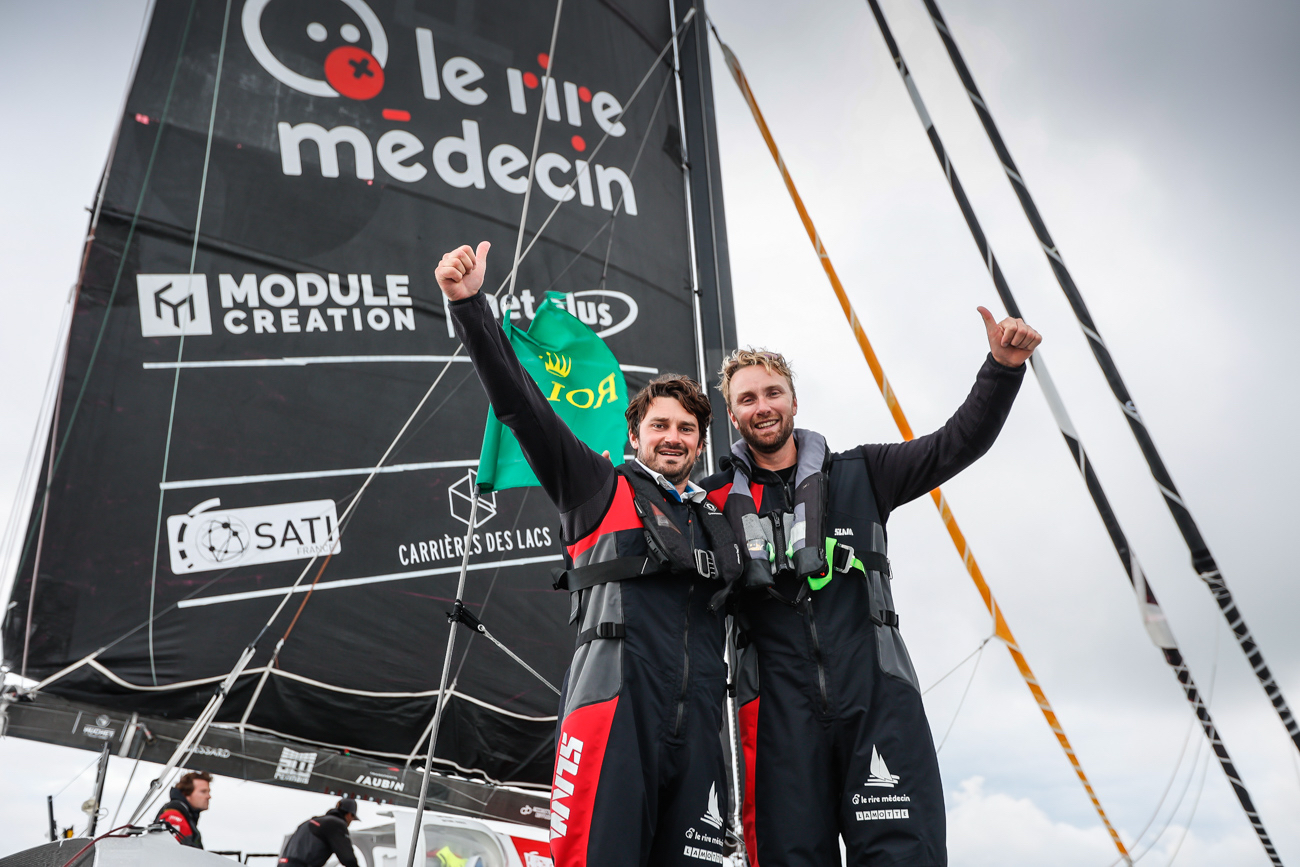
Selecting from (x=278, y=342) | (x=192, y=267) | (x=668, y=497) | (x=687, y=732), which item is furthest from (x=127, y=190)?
(x=687, y=732)

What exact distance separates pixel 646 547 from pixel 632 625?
16cm

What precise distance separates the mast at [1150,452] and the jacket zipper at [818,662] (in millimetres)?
1168

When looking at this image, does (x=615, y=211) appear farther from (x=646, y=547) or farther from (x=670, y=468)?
(x=646, y=547)

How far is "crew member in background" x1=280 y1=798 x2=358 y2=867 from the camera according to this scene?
4.22 m

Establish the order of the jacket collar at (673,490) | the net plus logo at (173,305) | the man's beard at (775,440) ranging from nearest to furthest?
the jacket collar at (673,490) → the man's beard at (775,440) → the net plus logo at (173,305)

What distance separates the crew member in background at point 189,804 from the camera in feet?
12.8

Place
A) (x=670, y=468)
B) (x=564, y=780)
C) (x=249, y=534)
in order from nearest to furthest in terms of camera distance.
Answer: (x=564, y=780)
(x=670, y=468)
(x=249, y=534)

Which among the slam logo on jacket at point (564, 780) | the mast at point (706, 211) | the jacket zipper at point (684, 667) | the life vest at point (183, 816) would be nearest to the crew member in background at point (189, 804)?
the life vest at point (183, 816)

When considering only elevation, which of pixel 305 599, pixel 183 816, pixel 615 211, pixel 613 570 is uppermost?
pixel 615 211

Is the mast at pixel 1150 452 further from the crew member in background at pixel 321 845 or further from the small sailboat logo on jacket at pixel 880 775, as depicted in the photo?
the crew member in background at pixel 321 845

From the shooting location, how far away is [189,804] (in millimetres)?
4145

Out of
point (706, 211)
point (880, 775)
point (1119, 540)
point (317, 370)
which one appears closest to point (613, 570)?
point (880, 775)

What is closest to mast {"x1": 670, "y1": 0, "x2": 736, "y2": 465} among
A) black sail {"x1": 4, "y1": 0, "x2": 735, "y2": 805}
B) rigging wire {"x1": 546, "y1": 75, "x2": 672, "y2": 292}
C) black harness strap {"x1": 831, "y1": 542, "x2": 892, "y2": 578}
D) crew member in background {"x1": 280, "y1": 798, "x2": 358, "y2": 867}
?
black sail {"x1": 4, "y1": 0, "x2": 735, "y2": 805}

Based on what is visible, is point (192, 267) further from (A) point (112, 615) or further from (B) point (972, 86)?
(B) point (972, 86)
